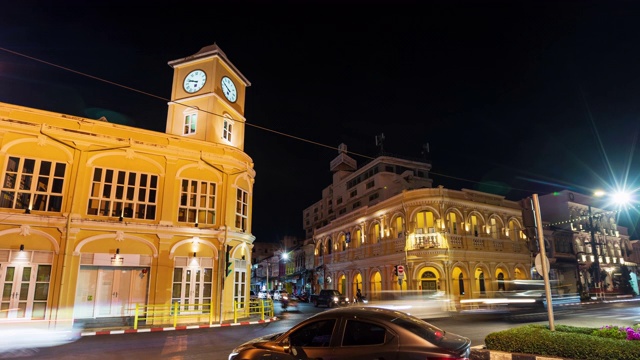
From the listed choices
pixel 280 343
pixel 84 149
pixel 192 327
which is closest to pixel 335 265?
pixel 192 327

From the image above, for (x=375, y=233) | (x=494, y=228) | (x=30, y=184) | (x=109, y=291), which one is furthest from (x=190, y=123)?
(x=494, y=228)

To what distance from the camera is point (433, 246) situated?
99.5 ft

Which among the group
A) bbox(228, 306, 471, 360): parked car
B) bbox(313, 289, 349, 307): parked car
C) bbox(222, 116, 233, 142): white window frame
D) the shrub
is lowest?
bbox(313, 289, 349, 307): parked car

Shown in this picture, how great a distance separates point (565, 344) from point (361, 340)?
4.84 metres

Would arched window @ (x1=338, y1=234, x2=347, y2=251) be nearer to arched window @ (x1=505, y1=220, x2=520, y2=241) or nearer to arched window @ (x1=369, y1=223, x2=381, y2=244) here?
arched window @ (x1=369, y1=223, x2=381, y2=244)

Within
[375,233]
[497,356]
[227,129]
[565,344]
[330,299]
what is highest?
[227,129]

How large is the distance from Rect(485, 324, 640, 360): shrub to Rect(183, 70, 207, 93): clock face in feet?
74.0

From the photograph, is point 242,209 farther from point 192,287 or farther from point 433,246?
point 433,246

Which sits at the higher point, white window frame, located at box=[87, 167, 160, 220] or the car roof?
white window frame, located at box=[87, 167, 160, 220]

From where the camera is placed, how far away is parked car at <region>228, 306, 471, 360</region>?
536 cm

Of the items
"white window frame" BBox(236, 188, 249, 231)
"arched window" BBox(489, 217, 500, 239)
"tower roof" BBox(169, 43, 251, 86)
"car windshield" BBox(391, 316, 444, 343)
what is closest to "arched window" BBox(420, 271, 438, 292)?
"arched window" BBox(489, 217, 500, 239)

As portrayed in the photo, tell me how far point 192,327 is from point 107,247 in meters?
5.98

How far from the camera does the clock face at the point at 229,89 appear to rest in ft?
83.1

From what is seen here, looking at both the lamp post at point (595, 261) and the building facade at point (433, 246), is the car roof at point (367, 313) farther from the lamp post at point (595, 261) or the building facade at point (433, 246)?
the lamp post at point (595, 261)
